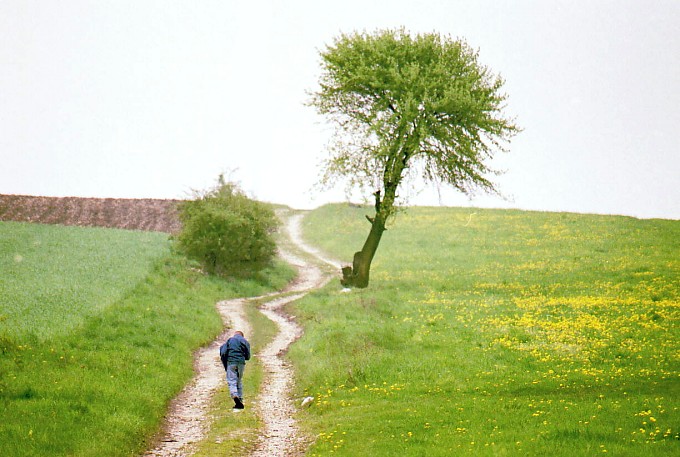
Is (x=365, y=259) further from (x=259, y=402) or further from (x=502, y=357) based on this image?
(x=259, y=402)

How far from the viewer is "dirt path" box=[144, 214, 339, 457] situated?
1755cm

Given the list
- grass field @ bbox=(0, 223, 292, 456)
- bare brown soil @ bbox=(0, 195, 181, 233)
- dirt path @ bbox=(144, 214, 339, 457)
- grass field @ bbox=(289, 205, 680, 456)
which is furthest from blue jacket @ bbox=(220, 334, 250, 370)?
bare brown soil @ bbox=(0, 195, 181, 233)

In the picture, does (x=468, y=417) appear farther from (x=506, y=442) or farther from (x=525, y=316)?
(x=525, y=316)

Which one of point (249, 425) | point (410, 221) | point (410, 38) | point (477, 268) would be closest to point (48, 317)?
point (249, 425)

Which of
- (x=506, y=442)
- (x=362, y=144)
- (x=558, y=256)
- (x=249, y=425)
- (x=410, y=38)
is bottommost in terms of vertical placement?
(x=249, y=425)

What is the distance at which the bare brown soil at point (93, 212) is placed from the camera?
2849 inches

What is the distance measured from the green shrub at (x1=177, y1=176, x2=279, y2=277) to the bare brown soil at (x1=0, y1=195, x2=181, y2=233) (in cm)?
2308

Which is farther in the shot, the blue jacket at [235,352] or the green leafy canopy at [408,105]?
the green leafy canopy at [408,105]

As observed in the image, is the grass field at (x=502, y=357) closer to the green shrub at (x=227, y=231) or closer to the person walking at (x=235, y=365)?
the person walking at (x=235, y=365)

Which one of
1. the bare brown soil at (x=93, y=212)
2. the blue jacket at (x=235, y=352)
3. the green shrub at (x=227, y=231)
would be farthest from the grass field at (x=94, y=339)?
the bare brown soil at (x=93, y=212)

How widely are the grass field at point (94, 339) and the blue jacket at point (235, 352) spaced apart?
2642mm

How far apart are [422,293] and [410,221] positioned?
43.8 meters

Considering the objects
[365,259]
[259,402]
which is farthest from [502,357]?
[365,259]

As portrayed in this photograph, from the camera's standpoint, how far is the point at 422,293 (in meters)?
40.6
